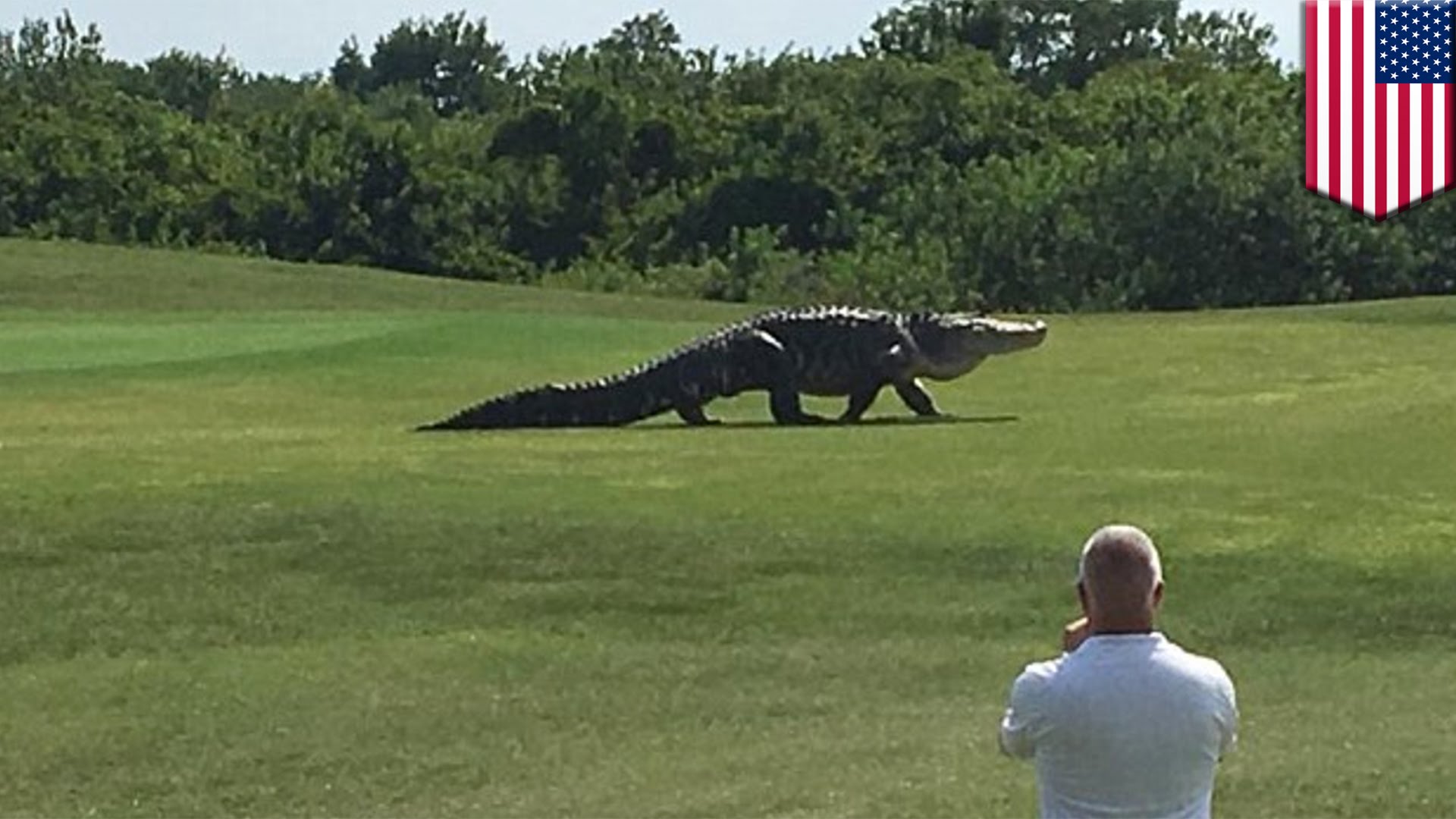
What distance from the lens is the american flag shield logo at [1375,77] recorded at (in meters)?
27.1

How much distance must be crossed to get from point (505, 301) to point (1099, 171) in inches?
525

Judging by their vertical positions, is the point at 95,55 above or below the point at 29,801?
above

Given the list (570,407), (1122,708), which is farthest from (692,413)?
(1122,708)

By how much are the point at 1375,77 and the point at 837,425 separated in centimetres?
1016

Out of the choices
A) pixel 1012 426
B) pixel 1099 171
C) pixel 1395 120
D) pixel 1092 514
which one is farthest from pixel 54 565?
pixel 1099 171

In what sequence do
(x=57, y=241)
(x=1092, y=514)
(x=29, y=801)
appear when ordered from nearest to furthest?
(x=29, y=801), (x=1092, y=514), (x=57, y=241)

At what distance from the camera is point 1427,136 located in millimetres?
33562

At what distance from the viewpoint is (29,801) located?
9.68m

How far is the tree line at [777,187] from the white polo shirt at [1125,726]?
40.4m

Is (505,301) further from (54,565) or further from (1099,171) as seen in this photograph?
(54,565)

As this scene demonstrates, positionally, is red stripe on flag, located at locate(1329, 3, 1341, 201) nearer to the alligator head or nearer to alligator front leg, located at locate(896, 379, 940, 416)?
the alligator head

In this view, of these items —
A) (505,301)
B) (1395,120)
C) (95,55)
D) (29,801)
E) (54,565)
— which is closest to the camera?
(29,801)

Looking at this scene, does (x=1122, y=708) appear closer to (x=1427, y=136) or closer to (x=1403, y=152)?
(x=1403, y=152)

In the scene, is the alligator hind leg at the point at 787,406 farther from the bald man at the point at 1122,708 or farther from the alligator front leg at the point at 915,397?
the bald man at the point at 1122,708
